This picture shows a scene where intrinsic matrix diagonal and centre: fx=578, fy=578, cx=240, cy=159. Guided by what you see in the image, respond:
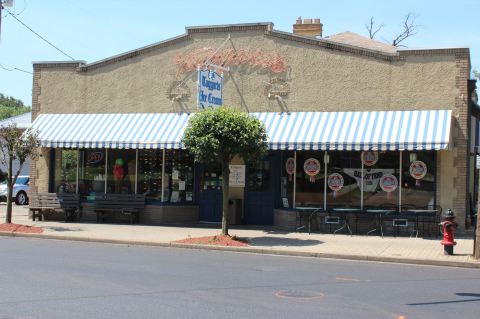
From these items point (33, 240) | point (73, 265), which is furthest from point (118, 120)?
point (73, 265)

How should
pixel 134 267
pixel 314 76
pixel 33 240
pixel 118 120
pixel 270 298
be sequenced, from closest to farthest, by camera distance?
pixel 270 298 < pixel 134 267 < pixel 33 240 < pixel 314 76 < pixel 118 120

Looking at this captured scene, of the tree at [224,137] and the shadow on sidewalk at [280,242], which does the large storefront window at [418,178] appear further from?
the tree at [224,137]

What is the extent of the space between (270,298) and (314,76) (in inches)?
432

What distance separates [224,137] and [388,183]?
555 centimetres

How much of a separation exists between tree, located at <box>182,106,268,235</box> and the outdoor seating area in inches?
136

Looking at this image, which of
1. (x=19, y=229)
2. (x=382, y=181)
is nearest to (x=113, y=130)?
(x=19, y=229)

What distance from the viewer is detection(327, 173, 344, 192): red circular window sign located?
17.6 meters

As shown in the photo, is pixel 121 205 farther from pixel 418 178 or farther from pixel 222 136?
pixel 418 178

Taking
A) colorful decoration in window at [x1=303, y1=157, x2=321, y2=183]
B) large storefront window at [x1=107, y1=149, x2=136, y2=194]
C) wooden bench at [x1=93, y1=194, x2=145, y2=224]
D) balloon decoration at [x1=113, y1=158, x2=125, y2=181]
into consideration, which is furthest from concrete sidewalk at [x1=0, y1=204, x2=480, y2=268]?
colorful decoration in window at [x1=303, y1=157, x2=321, y2=183]

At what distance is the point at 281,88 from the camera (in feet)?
59.8

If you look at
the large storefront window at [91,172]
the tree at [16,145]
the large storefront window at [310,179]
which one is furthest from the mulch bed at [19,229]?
the large storefront window at [310,179]

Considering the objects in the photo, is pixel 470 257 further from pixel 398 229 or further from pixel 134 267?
pixel 134 267

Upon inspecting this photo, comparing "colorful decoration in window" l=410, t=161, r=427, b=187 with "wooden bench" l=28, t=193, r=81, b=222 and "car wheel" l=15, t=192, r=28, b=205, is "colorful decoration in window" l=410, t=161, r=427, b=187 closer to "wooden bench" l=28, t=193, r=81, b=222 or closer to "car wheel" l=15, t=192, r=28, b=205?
"wooden bench" l=28, t=193, r=81, b=222

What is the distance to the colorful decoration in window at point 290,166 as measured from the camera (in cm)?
1827
